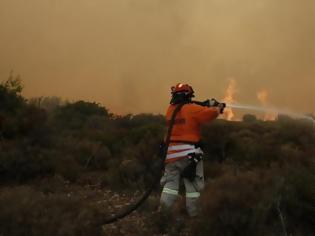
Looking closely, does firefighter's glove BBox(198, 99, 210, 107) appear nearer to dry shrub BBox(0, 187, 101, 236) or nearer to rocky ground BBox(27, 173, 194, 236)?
rocky ground BBox(27, 173, 194, 236)

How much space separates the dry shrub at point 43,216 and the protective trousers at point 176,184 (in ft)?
7.64

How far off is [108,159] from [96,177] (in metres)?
2.13

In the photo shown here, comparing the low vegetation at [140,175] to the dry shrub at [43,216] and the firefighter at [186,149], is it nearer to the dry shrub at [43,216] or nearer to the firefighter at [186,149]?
the dry shrub at [43,216]

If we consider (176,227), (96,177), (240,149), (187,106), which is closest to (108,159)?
(96,177)

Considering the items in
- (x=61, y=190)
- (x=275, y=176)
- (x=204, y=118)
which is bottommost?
(x=61, y=190)

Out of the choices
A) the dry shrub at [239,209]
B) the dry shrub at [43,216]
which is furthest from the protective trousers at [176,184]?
the dry shrub at [43,216]

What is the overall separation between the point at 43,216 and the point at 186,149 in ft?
11.0

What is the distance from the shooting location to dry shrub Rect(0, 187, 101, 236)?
6.21 meters

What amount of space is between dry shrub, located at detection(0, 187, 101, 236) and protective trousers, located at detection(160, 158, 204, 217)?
233 cm

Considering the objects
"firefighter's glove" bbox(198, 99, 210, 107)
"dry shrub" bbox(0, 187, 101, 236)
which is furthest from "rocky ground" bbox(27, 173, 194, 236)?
"firefighter's glove" bbox(198, 99, 210, 107)

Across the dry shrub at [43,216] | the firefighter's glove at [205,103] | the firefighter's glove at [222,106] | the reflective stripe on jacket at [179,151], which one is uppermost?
the firefighter's glove at [205,103]

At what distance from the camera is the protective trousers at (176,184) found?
9023mm

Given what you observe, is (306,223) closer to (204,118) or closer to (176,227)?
(176,227)

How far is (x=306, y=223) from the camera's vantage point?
24.5 ft
